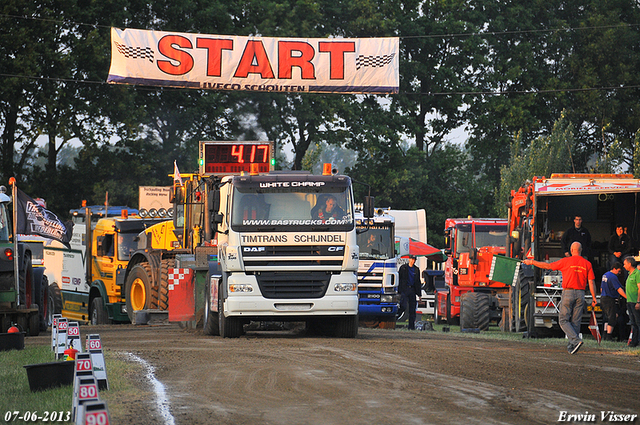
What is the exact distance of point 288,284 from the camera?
660 inches

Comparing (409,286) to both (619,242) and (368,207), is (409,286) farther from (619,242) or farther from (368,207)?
(368,207)

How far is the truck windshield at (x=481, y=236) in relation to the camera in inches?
1125

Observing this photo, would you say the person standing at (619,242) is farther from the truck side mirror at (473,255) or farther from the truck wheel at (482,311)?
the truck side mirror at (473,255)

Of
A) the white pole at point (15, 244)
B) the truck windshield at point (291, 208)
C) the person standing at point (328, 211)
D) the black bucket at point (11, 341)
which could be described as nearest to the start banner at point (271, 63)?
the white pole at point (15, 244)

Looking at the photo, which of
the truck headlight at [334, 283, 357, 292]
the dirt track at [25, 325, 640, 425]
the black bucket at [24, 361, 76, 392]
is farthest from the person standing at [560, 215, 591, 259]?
the black bucket at [24, 361, 76, 392]

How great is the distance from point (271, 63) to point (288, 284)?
14671 mm

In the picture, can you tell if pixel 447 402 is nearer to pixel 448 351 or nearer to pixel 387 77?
pixel 448 351

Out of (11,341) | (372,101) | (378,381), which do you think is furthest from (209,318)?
(372,101)

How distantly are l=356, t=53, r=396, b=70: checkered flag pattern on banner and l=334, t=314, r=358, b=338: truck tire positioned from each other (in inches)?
548

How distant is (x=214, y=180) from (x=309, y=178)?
4161mm

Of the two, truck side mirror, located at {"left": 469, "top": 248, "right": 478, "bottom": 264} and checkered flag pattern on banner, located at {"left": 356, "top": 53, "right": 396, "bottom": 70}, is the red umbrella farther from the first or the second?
checkered flag pattern on banner, located at {"left": 356, "top": 53, "right": 396, "bottom": 70}

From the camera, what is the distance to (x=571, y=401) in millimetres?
9570

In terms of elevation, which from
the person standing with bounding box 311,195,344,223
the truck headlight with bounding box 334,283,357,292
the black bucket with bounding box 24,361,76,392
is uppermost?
the person standing with bounding box 311,195,344,223

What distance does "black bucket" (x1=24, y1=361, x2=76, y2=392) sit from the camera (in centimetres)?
1044
